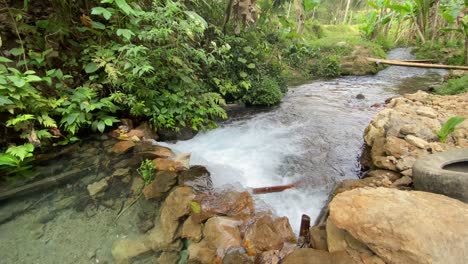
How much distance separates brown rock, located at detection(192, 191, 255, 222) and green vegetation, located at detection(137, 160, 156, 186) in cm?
82

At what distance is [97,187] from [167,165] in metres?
0.92

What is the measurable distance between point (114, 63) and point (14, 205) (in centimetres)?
234

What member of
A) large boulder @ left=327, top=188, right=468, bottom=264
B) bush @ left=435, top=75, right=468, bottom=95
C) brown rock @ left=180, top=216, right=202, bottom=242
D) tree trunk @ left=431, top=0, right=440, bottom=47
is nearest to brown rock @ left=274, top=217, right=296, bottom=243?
large boulder @ left=327, top=188, right=468, bottom=264

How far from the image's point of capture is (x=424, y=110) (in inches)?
180

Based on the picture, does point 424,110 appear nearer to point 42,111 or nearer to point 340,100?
point 340,100

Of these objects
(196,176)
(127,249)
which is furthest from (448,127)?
(127,249)

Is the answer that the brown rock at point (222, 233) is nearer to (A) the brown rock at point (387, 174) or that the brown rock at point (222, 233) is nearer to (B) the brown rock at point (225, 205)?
(B) the brown rock at point (225, 205)

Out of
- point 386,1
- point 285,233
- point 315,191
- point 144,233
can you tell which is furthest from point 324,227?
point 386,1

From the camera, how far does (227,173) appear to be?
153 inches

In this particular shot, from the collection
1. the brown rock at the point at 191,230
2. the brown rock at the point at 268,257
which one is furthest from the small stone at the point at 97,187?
the brown rock at the point at 268,257

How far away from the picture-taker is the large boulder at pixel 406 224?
1.64 m

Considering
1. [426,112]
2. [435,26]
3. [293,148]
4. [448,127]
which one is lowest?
[293,148]

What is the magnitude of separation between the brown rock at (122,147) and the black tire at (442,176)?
3840mm

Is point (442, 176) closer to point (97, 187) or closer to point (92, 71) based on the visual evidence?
point (97, 187)
